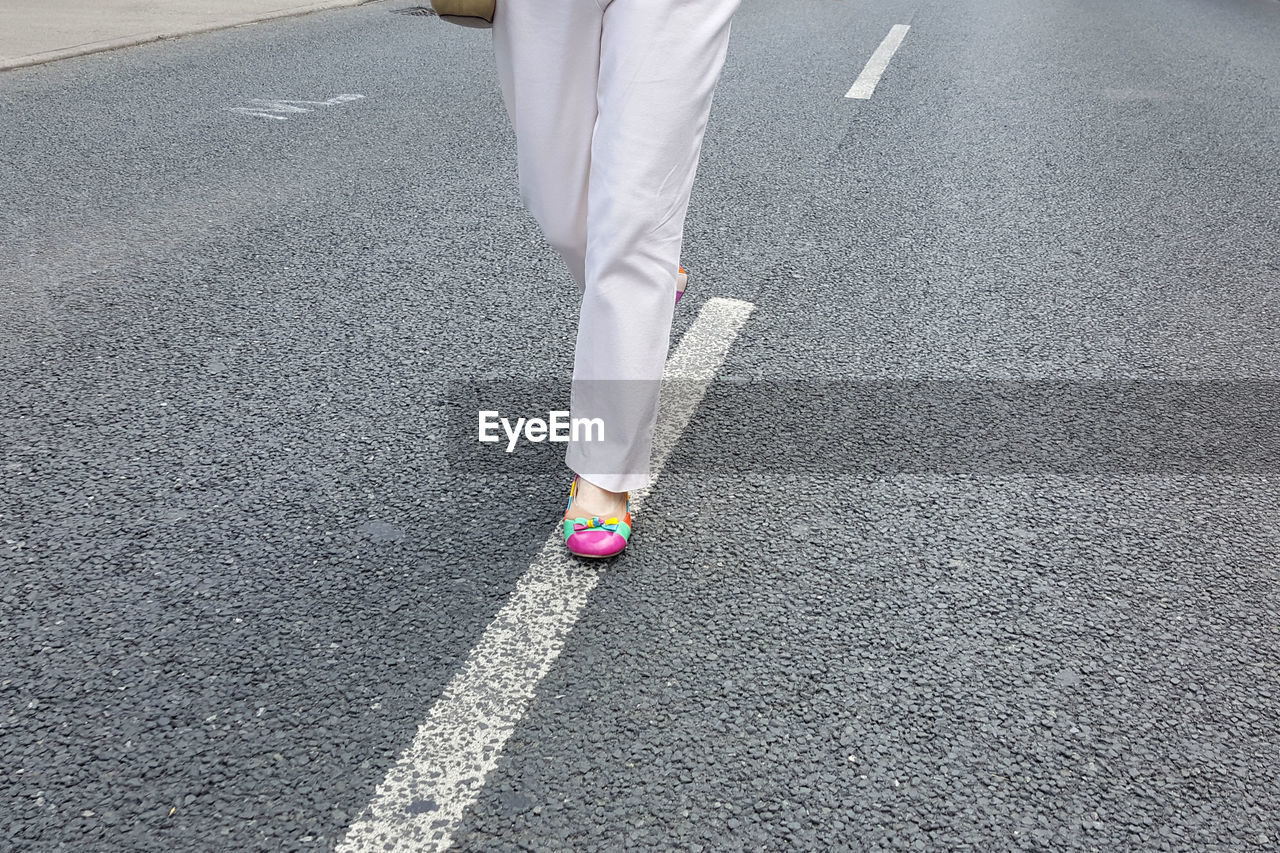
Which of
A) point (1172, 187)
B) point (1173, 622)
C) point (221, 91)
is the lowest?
point (221, 91)

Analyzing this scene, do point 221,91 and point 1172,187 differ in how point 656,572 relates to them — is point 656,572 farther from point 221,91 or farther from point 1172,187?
point 221,91

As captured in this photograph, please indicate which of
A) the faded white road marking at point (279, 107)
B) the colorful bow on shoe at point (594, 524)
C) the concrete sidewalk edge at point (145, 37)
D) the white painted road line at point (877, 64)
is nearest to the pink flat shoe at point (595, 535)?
the colorful bow on shoe at point (594, 524)

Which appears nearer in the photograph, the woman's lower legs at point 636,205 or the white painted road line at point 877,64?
the woman's lower legs at point 636,205

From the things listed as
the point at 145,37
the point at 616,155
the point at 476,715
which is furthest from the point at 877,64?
the point at 476,715

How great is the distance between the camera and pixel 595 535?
230cm

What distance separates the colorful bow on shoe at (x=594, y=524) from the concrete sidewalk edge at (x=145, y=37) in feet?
20.7

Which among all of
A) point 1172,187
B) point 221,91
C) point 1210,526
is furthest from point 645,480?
point 221,91

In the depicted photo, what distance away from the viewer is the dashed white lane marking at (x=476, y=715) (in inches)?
64.5

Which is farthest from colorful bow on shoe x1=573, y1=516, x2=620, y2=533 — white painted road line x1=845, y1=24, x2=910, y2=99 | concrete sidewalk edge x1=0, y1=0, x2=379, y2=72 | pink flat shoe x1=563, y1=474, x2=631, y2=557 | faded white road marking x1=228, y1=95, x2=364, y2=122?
concrete sidewalk edge x1=0, y1=0, x2=379, y2=72

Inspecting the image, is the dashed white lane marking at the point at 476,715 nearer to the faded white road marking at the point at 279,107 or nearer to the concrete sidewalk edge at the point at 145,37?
the faded white road marking at the point at 279,107

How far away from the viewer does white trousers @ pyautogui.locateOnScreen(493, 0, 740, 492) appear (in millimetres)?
2127

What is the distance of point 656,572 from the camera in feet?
7.48

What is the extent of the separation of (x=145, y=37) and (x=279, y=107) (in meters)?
2.47

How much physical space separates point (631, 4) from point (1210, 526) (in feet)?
5.52
